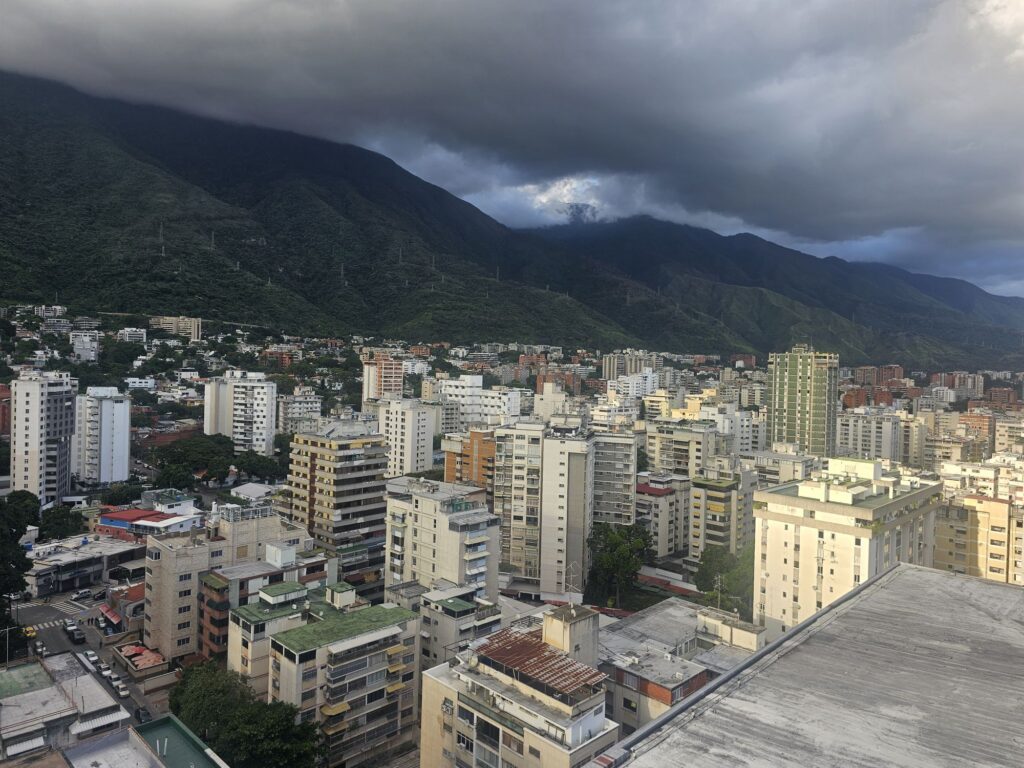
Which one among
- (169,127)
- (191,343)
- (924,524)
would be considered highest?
(169,127)

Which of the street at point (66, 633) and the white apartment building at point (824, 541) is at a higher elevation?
the white apartment building at point (824, 541)

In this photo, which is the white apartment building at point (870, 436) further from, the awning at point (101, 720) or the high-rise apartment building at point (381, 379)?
the awning at point (101, 720)

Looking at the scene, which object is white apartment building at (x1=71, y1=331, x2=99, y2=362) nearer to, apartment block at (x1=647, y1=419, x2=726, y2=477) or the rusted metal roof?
apartment block at (x1=647, y1=419, x2=726, y2=477)

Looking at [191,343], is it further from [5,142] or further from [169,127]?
Result: [169,127]

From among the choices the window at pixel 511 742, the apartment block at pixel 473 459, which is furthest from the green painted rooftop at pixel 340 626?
the apartment block at pixel 473 459

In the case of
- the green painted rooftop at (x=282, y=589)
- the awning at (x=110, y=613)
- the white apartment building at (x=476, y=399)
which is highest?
the white apartment building at (x=476, y=399)

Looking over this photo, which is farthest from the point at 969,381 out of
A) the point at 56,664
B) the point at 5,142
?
the point at 5,142

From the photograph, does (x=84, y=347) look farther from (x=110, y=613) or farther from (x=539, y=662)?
(x=539, y=662)
